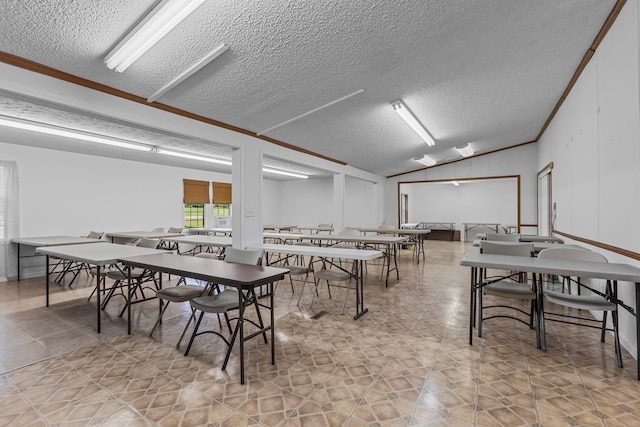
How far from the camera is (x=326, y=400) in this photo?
2012 millimetres

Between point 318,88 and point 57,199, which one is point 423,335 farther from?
point 57,199

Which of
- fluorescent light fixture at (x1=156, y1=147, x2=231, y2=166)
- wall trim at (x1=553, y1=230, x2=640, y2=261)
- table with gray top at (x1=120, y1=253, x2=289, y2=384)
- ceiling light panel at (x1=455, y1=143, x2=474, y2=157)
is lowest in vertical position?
table with gray top at (x1=120, y1=253, x2=289, y2=384)

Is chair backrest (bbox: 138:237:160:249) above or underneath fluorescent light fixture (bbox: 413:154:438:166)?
underneath

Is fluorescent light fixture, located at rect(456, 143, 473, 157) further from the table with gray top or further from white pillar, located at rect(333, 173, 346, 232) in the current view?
the table with gray top

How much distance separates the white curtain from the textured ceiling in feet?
9.22

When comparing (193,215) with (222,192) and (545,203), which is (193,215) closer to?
(222,192)

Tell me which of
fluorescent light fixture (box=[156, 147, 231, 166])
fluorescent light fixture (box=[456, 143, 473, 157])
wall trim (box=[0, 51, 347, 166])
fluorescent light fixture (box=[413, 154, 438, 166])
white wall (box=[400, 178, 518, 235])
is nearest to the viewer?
wall trim (box=[0, 51, 347, 166])

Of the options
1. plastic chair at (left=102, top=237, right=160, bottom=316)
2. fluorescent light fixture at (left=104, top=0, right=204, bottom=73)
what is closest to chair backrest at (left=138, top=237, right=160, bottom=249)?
plastic chair at (left=102, top=237, right=160, bottom=316)

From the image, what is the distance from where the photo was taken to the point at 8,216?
562 cm

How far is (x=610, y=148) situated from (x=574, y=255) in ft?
4.14

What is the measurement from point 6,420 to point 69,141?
17.5 feet

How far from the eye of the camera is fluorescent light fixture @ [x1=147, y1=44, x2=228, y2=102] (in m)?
2.65

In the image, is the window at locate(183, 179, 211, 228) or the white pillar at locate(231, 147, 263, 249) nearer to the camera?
the white pillar at locate(231, 147, 263, 249)

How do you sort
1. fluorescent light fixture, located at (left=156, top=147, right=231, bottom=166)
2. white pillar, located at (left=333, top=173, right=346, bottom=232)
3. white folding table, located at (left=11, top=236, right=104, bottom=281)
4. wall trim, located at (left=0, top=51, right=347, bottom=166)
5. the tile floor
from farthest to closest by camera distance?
white pillar, located at (left=333, top=173, right=346, bottom=232) < fluorescent light fixture, located at (left=156, top=147, right=231, bottom=166) < white folding table, located at (left=11, top=236, right=104, bottom=281) < wall trim, located at (left=0, top=51, right=347, bottom=166) < the tile floor
